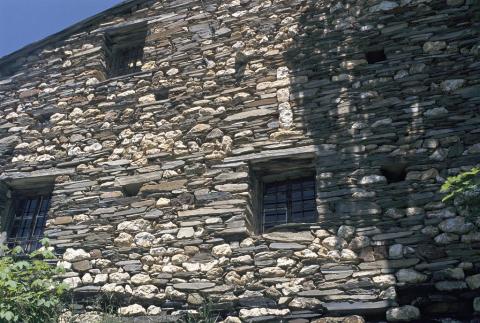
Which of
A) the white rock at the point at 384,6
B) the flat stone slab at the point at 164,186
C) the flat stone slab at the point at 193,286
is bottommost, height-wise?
the flat stone slab at the point at 193,286

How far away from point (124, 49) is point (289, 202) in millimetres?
4361

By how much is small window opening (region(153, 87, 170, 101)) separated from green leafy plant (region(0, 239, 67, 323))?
2614 millimetres

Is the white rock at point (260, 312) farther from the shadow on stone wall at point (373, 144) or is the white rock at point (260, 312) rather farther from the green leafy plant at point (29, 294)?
the green leafy plant at point (29, 294)

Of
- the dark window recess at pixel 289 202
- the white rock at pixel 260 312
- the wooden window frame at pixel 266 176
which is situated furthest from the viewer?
the wooden window frame at pixel 266 176

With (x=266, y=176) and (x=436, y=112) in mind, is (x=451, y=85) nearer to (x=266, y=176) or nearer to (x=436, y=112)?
(x=436, y=112)

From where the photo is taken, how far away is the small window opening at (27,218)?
21.4ft

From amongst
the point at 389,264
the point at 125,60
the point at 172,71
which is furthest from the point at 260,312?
the point at 125,60

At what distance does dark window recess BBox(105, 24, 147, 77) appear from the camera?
7.90 m

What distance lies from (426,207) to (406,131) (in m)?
0.92

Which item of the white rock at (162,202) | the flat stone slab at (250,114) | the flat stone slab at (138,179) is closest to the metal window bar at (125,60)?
the flat stone slab at (138,179)

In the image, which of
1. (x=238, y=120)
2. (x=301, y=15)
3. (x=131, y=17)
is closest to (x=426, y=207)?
(x=238, y=120)

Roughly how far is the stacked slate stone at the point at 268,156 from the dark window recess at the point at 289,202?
0.86 feet

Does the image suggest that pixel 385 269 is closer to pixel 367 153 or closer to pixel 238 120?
pixel 367 153

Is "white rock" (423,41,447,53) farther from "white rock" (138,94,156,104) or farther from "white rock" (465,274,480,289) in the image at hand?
"white rock" (138,94,156,104)
